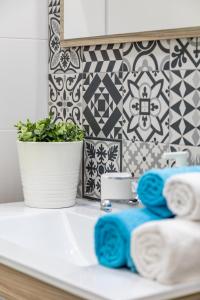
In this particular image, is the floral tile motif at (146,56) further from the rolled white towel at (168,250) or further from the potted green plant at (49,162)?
A: the rolled white towel at (168,250)

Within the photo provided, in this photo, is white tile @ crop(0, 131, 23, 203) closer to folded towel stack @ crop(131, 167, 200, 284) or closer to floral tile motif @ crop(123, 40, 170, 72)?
floral tile motif @ crop(123, 40, 170, 72)

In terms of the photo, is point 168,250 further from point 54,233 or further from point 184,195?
point 54,233

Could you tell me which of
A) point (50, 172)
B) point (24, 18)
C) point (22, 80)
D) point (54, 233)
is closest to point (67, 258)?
point (54, 233)

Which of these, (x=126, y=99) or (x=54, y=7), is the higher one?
(x=54, y=7)

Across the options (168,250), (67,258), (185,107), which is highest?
(185,107)

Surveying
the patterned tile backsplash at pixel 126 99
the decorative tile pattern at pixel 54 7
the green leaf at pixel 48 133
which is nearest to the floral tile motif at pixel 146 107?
the patterned tile backsplash at pixel 126 99

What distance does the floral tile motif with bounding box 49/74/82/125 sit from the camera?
2043mm

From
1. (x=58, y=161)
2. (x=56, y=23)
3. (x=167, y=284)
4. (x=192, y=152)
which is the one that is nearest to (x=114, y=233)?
(x=167, y=284)

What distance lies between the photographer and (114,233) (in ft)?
4.11

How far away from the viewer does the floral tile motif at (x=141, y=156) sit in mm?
1762

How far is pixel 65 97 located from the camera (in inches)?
82.5

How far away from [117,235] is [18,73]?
0.97 meters

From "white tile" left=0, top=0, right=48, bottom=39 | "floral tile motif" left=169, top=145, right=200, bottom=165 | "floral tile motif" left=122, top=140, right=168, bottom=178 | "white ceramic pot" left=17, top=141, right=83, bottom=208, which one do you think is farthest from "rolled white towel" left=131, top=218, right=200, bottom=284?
"white tile" left=0, top=0, right=48, bottom=39

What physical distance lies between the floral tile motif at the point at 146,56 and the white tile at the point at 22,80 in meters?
0.38
